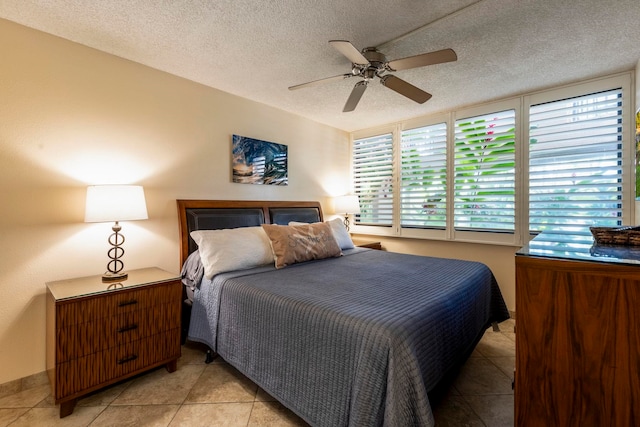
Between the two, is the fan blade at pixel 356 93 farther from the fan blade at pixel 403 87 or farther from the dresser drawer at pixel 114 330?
the dresser drawer at pixel 114 330

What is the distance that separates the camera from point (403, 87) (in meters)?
2.16

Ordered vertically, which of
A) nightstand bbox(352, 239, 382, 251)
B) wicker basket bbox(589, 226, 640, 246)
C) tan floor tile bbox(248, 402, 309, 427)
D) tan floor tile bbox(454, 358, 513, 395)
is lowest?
tan floor tile bbox(248, 402, 309, 427)

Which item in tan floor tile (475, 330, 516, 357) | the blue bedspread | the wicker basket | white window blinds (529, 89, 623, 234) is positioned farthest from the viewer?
white window blinds (529, 89, 623, 234)

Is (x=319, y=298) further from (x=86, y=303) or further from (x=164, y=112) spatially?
(x=164, y=112)

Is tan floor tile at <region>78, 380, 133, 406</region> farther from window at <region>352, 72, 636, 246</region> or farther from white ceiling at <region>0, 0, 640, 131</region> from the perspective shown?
window at <region>352, 72, 636, 246</region>

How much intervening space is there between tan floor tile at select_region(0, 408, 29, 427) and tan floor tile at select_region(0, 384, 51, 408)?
0.03m

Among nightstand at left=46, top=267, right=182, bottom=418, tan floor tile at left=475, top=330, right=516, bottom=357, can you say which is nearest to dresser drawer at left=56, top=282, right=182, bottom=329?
nightstand at left=46, top=267, right=182, bottom=418

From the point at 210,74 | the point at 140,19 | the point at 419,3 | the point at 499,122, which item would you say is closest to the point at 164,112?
the point at 210,74

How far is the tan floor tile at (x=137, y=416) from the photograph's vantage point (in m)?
1.62

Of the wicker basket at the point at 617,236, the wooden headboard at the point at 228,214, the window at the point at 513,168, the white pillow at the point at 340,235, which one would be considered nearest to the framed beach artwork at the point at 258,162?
the wooden headboard at the point at 228,214

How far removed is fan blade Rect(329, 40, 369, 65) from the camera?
1.65 metres

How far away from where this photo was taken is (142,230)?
2490 millimetres

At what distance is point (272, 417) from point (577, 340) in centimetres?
154

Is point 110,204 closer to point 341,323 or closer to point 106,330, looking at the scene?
point 106,330
